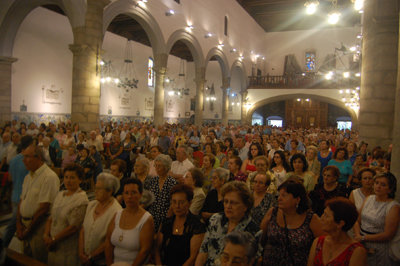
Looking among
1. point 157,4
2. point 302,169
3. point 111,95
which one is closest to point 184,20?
point 157,4

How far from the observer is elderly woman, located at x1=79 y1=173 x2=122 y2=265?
2867 mm

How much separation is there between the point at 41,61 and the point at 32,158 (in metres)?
11.8

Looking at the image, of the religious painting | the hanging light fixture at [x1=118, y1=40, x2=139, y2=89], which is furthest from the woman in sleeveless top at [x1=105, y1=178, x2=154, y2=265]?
the religious painting

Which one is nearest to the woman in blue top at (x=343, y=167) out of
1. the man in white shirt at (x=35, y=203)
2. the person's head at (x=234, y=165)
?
the person's head at (x=234, y=165)

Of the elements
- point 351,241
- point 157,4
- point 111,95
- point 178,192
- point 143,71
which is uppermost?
point 157,4

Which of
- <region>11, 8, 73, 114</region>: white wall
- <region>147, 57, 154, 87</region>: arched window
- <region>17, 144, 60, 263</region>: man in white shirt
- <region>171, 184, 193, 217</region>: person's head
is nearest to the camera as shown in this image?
<region>171, 184, 193, 217</region>: person's head

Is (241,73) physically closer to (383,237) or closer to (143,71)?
(143,71)

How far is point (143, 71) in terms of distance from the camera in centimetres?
1989

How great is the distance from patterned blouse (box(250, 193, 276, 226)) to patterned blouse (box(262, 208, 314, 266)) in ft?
1.75

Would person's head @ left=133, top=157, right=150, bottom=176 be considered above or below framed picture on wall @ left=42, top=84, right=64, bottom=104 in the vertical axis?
below

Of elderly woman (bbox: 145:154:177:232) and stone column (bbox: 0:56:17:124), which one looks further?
stone column (bbox: 0:56:17:124)

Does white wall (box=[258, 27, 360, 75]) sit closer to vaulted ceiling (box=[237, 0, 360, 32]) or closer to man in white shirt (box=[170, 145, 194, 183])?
vaulted ceiling (box=[237, 0, 360, 32])

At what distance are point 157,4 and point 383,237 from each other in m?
13.4

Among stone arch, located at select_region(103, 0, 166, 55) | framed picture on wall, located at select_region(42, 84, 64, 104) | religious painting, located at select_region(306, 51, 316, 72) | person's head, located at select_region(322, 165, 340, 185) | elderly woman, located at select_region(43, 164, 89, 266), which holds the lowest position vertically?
elderly woman, located at select_region(43, 164, 89, 266)
